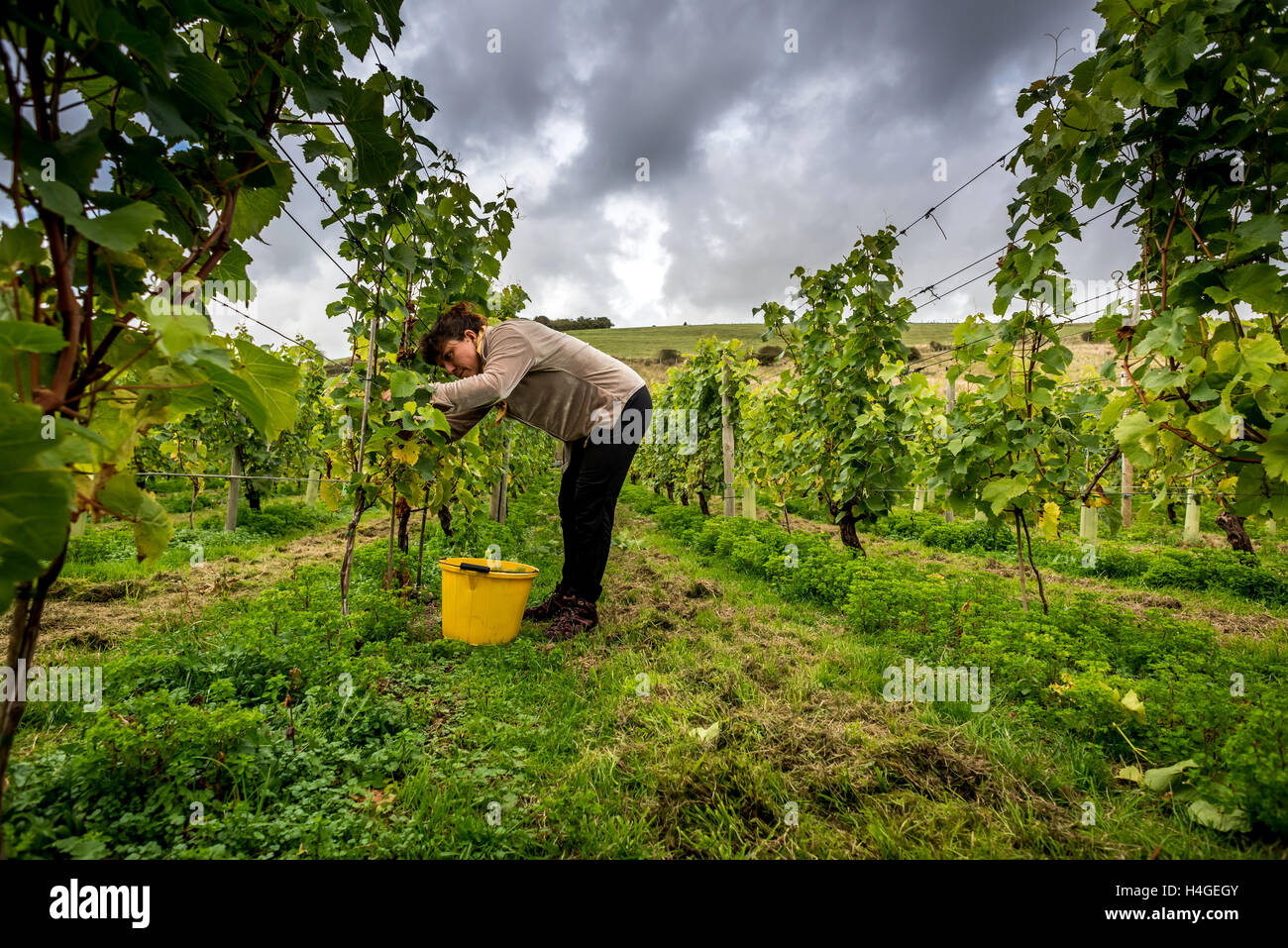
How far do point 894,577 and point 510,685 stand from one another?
3179mm

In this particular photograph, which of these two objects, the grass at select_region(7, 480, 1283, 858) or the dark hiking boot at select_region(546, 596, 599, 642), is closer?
the grass at select_region(7, 480, 1283, 858)

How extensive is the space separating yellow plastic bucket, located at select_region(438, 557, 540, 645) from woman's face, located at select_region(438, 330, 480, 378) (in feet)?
4.13

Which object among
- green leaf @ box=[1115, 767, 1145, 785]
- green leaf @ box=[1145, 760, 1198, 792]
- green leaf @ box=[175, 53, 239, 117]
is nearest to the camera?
green leaf @ box=[175, 53, 239, 117]

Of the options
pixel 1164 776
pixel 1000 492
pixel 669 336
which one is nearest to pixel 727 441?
pixel 1000 492

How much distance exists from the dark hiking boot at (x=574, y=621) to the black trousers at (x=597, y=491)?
0.07 m

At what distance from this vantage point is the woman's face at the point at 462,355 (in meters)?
3.53

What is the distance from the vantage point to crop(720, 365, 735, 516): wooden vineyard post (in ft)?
29.4

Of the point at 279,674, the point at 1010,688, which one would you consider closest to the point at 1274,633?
the point at 1010,688

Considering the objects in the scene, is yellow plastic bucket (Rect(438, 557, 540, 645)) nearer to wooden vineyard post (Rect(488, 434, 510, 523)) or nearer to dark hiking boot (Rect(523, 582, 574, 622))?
dark hiking boot (Rect(523, 582, 574, 622))

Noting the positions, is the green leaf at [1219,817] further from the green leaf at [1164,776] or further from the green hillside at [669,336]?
the green hillside at [669,336]

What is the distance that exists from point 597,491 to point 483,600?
1.00 meters

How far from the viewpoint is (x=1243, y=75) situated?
228 cm

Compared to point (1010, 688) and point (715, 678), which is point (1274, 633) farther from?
point (715, 678)

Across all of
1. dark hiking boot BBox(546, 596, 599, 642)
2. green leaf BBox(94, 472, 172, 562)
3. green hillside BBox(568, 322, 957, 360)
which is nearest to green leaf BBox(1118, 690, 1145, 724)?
dark hiking boot BBox(546, 596, 599, 642)
